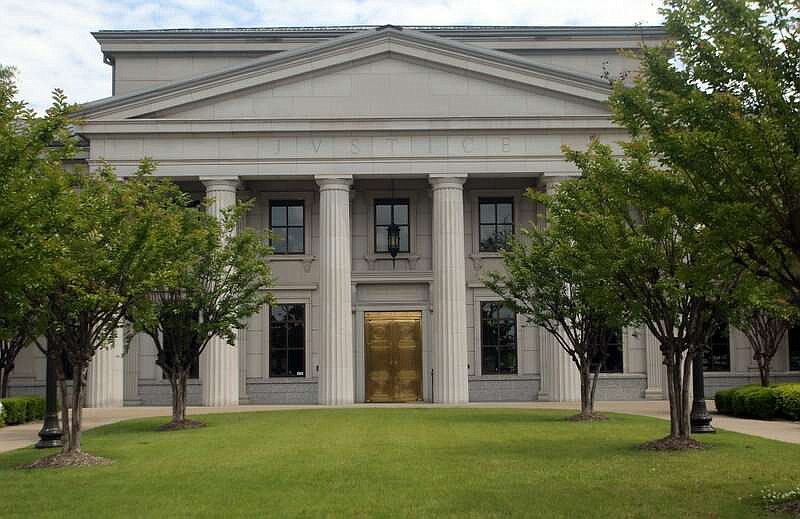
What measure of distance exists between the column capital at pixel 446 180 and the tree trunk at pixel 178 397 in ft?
43.5

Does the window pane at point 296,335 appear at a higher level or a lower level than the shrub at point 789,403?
higher

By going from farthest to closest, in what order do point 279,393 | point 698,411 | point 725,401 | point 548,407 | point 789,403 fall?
point 279,393, point 548,407, point 725,401, point 789,403, point 698,411

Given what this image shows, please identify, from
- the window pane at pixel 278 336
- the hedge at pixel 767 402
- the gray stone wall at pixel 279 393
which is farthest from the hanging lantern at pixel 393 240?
the hedge at pixel 767 402

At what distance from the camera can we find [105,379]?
36281mm

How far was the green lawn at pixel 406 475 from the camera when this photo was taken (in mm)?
12523

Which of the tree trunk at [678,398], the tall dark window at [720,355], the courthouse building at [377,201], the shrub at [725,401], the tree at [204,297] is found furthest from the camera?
the tall dark window at [720,355]

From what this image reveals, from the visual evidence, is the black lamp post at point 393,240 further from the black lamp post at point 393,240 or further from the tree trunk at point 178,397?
the tree trunk at point 178,397

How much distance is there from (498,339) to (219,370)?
10.9 metres

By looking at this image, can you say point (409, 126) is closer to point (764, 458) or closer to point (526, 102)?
point (526, 102)

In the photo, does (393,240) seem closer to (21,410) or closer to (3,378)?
(3,378)

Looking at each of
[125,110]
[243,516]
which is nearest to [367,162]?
[125,110]

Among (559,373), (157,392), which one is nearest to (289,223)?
(157,392)

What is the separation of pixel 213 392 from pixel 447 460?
20747 millimetres

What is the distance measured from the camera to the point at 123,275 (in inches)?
735
